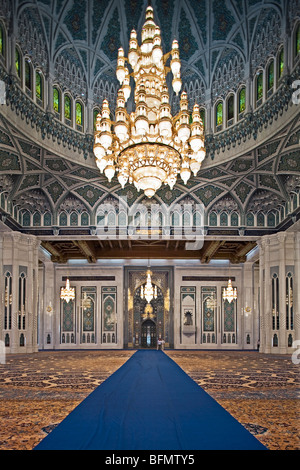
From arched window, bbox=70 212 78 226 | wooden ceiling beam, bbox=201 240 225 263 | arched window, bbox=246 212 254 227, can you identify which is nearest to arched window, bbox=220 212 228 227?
arched window, bbox=246 212 254 227

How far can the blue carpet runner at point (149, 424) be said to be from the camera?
2.69 metres

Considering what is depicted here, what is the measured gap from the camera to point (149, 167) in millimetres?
6246

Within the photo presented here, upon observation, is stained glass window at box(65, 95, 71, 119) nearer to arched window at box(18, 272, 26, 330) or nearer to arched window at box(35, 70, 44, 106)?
arched window at box(35, 70, 44, 106)

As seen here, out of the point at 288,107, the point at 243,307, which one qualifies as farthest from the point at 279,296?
the point at 288,107

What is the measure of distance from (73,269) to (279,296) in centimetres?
894

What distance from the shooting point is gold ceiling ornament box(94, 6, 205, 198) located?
611 centimetres

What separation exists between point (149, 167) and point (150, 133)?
20.5 inches

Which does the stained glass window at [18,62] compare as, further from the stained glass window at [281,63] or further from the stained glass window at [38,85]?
the stained glass window at [281,63]

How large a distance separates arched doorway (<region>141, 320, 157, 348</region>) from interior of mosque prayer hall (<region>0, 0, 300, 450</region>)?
1285 millimetres

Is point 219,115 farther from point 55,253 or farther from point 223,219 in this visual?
point 55,253

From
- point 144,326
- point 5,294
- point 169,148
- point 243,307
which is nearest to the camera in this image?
point 169,148

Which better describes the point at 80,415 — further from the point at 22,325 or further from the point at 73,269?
the point at 73,269

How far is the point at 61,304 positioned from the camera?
691 inches

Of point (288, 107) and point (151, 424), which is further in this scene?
point (288, 107)
